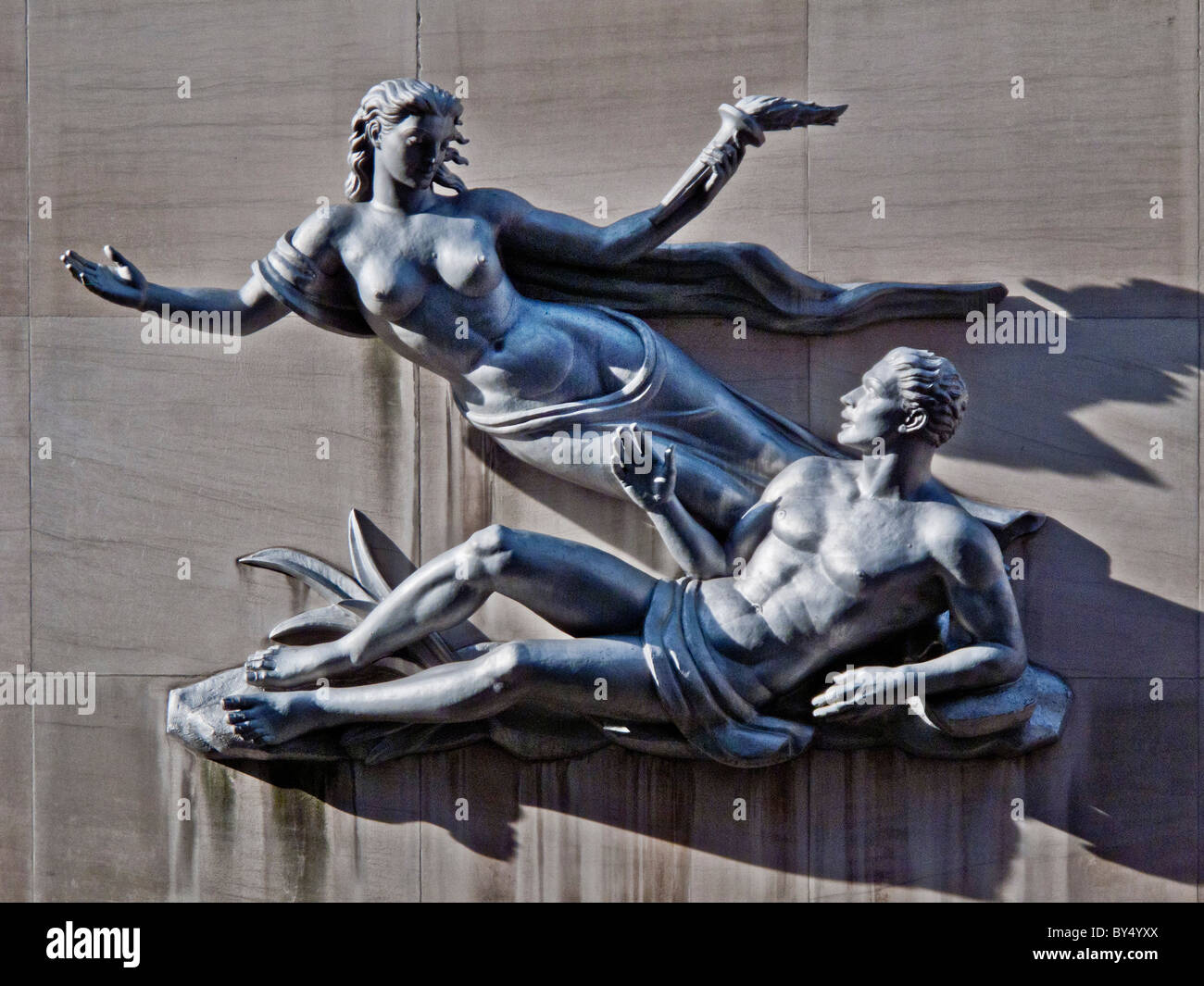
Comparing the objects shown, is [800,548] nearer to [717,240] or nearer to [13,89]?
[717,240]

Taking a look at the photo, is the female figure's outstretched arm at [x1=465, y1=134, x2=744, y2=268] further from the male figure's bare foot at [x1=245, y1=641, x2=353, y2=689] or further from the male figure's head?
the male figure's bare foot at [x1=245, y1=641, x2=353, y2=689]

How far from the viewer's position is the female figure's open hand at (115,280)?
6961 mm

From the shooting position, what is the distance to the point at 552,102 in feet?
24.4

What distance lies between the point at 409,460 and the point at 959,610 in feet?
8.94

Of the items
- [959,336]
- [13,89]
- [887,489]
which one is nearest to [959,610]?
[887,489]

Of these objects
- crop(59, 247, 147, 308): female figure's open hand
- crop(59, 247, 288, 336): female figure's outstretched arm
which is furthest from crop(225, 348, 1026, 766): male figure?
crop(59, 247, 147, 308): female figure's open hand

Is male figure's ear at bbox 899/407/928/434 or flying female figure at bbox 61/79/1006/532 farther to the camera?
flying female figure at bbox 61/79/1006/532

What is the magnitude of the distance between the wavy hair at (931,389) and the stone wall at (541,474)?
2.23ft

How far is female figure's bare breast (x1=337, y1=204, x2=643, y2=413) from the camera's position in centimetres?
687

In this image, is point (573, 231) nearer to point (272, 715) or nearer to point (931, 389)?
point (931, 389)

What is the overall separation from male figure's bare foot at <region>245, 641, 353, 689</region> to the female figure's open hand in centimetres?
179

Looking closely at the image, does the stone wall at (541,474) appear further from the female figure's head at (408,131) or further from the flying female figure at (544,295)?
the female figure's head at (408,131)

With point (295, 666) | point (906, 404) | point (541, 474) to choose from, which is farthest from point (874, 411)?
point (295, 666)

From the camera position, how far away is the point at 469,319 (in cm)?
692
